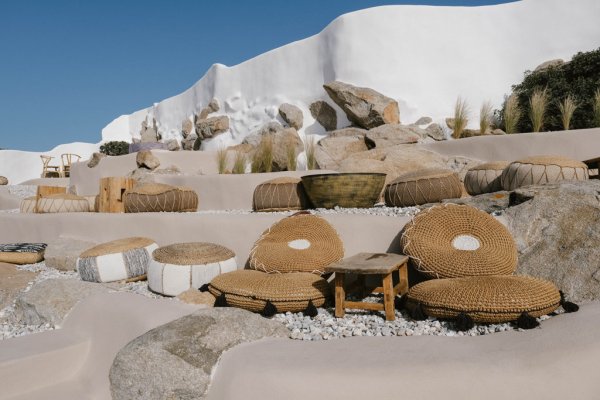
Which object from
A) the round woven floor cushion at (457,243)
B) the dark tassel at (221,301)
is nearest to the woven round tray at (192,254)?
the dark tassel at (221,301)

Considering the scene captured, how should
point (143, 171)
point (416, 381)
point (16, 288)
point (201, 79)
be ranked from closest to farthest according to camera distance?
point (416, 381)
point (16, 288)
point (143, 171)
point (201, 79)

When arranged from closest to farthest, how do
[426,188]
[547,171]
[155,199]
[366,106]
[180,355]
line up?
[180,355], [547,171], [426,188], [155,199], [366,106]

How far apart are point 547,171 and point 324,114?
1023 cm

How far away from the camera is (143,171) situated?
30.0 ft

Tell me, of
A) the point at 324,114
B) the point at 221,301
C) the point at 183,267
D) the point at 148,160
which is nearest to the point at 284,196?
the point at 183,267

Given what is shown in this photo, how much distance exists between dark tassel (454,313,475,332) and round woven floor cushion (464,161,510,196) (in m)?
2.55

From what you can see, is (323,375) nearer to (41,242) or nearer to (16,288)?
(16,288)

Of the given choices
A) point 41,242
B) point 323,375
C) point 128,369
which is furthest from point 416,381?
point 41,242

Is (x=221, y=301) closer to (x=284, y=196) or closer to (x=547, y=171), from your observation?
(x=284, y=196)

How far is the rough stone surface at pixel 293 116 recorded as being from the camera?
14273 mm

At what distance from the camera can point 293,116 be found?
14.3 meters

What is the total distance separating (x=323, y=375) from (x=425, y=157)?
17.2ft

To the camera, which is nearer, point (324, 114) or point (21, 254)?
point (21, 254)

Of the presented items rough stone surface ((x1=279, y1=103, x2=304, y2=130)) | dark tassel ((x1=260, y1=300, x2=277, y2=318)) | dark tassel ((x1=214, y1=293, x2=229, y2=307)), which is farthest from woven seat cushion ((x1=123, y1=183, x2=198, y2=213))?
rough stone surface ((x1=279, y1=103, x2=304, y2=130))
